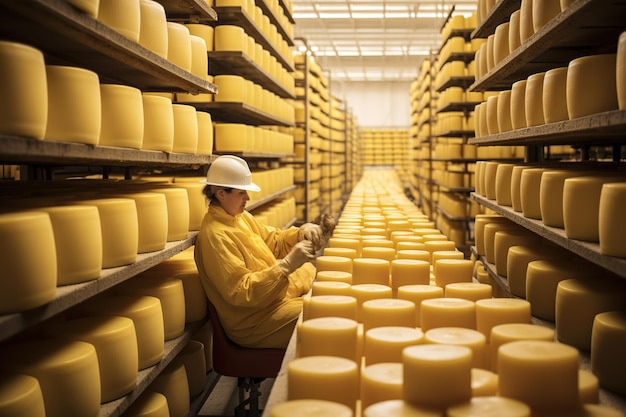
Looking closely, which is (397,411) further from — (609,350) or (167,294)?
(167,294)

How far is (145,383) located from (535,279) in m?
1.52

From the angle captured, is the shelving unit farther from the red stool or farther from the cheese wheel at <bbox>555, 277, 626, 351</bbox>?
the red stool

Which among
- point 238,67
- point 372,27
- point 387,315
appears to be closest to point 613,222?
point 387,315

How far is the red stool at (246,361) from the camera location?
2.76 metres

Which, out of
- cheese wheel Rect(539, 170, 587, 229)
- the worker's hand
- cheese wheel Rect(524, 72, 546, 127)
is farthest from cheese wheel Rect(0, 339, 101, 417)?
cheese wheel Rect(524, 72, 546, 127)

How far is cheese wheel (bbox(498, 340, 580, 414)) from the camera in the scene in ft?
4.27

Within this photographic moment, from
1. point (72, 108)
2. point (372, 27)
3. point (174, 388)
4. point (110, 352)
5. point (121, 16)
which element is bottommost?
point (174, 388)

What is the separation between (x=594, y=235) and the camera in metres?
1.90

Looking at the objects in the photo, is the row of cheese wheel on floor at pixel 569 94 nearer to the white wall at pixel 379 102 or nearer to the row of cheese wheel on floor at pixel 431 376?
the row of cheese wheel on floor at pixel 431 376

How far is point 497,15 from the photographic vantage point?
353 centimetres

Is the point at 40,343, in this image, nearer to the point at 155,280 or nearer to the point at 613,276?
the point at 155,280

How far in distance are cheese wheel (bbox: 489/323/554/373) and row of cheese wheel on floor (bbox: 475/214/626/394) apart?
0.21 meters

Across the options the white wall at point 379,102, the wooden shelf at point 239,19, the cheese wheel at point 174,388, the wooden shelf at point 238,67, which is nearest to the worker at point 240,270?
the cheese wheel at point 174,388

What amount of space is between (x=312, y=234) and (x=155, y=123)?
1121 millimetres
